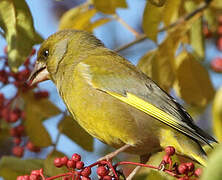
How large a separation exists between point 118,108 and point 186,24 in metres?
0.97

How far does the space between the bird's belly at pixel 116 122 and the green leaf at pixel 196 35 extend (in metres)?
0.91

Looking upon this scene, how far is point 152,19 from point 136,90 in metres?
0.59

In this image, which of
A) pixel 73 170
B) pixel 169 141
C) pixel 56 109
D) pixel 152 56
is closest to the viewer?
pixel 73 170

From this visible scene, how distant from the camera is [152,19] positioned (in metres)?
3.41

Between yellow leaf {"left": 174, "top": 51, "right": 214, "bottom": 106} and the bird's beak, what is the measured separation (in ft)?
3.87

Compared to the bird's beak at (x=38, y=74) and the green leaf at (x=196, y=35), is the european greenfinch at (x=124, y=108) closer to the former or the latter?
the bird's beak at (x=38, y=74)

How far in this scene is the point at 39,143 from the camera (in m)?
3.82

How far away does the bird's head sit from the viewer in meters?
4.09

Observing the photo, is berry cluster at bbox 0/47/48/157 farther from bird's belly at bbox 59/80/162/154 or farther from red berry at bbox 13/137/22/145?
bird's belly at bbox 59/80/162/154

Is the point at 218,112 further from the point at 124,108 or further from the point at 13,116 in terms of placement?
the point at 13,116

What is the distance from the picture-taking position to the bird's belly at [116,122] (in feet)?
11.2

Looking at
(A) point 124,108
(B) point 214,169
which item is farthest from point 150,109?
(B) point 214,169

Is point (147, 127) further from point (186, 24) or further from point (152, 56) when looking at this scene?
point (186, 24)

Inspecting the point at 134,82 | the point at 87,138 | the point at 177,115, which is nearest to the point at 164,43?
the point at 134,82
